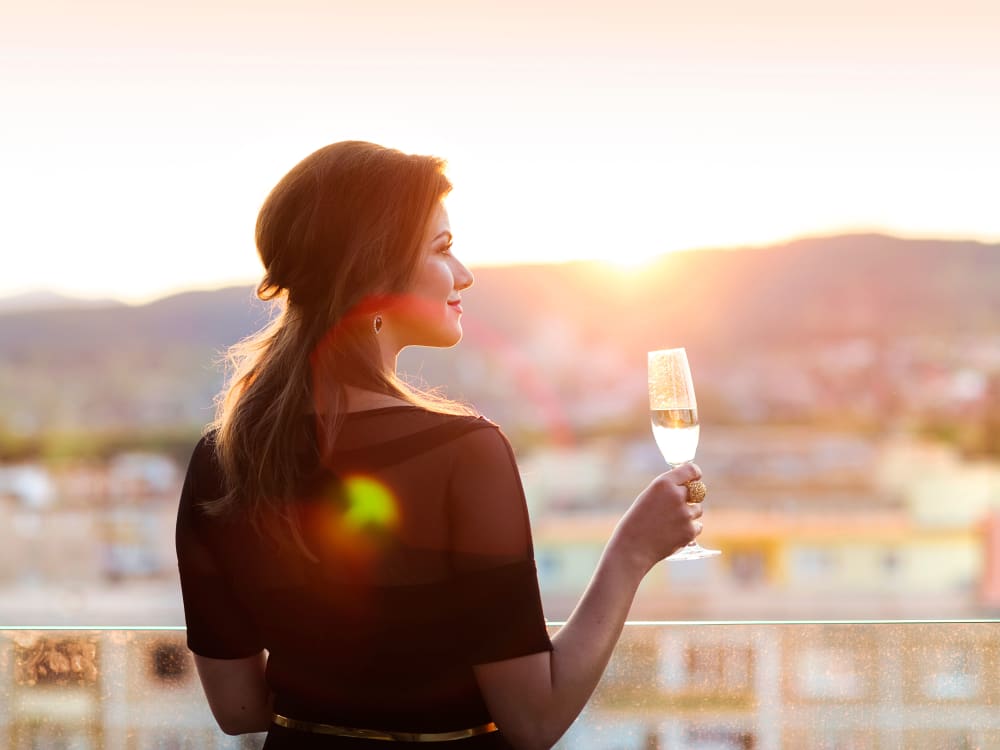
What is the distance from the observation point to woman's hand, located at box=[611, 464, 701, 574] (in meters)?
0.90

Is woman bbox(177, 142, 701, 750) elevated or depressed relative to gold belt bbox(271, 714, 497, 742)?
elevated

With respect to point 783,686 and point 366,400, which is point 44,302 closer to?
point 783,686

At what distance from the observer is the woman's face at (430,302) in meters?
0.93

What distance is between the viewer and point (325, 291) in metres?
0.92

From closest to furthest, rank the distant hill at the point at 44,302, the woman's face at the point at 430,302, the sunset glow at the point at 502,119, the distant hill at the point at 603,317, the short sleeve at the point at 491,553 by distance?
the short sleeve at the point at 491,553
the woman's face at the point at 430,302
the sunset glow at the point at 502,119
the distant hill at the point at 603,317
the distant hill at the point at 44,302

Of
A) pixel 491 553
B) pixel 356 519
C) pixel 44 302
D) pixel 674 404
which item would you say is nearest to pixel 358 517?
pixel 356 519

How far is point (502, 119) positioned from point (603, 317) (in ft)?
35.9

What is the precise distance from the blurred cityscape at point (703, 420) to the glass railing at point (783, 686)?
48.0 metres

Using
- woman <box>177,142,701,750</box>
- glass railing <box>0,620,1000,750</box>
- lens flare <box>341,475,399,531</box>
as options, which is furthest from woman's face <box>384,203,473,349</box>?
glass railing <box>0,620,1000,750</box>

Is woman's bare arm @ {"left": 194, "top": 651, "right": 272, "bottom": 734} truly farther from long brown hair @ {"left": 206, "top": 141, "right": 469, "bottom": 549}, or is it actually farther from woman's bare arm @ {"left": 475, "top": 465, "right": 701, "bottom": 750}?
woman's bare arm @ {"left": 475, "top": 465, "right": 701, "bottom": 750}

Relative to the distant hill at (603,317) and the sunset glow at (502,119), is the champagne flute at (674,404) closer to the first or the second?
the sunset glow at (502,119)

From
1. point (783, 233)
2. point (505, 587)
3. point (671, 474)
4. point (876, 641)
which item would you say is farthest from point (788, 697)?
point (783, 233)

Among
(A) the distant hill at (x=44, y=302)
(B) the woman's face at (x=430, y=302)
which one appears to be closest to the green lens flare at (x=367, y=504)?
(B) the woman's face at (x=430, y=302)

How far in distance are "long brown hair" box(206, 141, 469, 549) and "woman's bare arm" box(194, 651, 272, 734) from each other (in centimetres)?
20
